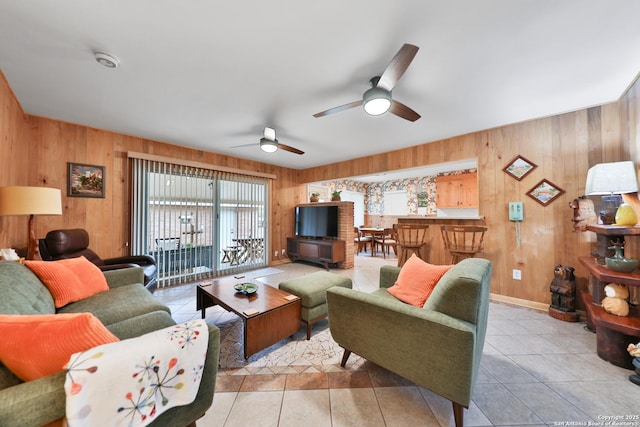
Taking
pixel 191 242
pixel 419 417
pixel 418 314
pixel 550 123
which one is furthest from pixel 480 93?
pixel 191 242

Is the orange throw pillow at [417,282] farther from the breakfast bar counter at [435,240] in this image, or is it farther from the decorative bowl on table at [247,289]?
the breakfast bar counter at [435,240]

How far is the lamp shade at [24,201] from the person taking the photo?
5.95 ft

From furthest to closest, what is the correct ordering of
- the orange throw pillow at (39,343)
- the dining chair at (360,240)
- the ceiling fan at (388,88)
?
the dining chair at (360,240), the ceiling fan at (388,88), the orange throw pillow at (39,343)

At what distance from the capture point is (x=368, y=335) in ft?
4.88

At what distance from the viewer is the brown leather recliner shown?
2.44m

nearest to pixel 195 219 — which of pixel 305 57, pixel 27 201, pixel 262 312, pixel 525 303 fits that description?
pixel 27 201

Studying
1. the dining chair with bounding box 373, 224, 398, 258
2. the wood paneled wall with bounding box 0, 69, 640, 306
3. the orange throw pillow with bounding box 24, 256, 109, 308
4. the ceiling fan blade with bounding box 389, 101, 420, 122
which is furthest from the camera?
the dining chair with bounding box 373, 224, 398, 258

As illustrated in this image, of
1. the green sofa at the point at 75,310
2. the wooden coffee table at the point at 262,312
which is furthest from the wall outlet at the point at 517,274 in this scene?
the green sofa at the point at 75,310

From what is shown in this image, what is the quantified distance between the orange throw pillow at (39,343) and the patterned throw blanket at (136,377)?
0.12 m

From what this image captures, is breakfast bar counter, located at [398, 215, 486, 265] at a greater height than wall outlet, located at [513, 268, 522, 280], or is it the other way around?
breakfast bar counter, located at [398, 215, 486, 265]

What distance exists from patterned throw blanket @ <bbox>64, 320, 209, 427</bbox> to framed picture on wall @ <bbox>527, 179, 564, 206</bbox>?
3820 mm

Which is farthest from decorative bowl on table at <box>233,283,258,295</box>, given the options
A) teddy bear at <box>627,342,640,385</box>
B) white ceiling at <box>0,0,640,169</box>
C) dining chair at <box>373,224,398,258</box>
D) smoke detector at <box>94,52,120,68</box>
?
dining chair at <box>373,224,398,258</box>

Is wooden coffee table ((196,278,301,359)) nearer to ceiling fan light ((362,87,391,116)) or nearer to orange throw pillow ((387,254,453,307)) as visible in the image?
orange throw pillow ((387,254,453,307))

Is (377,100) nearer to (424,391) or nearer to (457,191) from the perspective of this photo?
(424,391)
